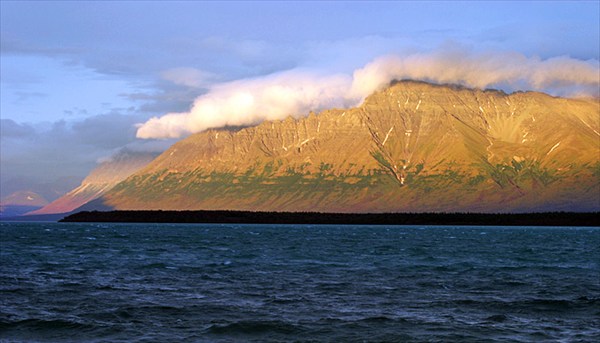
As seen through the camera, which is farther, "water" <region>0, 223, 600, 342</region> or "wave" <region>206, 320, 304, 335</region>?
"wave" <region>206, 320, 304, 335</region>

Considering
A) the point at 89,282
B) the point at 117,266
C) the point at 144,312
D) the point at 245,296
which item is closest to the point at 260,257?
the point at 117,266

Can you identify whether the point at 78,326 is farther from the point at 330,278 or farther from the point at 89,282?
the point at 330,278

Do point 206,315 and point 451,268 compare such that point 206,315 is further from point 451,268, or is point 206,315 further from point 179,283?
point 451,268

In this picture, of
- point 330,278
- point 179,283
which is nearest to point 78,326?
point 179,283

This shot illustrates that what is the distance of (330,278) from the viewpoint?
59.5m

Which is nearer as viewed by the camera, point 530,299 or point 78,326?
point 78,326

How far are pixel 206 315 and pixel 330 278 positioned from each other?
21.4m

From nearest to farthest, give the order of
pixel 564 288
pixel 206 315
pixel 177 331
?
1. pixel 177 331
2. pixel 206 315
3. pixel 564 288

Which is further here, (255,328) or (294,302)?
(294,302)

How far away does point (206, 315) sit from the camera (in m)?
39.3

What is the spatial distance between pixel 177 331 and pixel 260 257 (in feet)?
168

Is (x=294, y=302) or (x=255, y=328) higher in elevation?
(x=294, y=302)

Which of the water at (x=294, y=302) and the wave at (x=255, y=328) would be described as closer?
the water at (x=294, y=302)

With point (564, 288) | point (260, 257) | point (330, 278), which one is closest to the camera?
point (564, 288)
